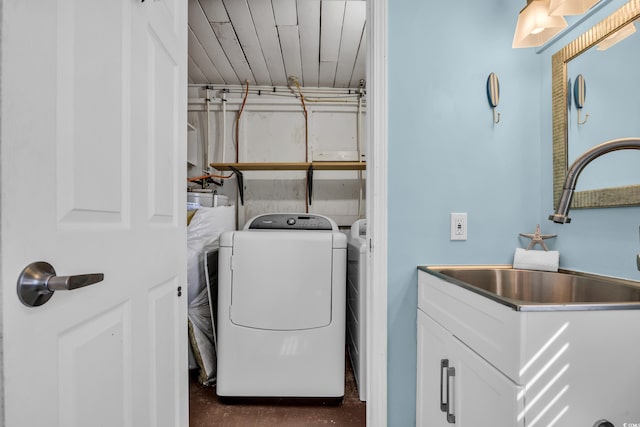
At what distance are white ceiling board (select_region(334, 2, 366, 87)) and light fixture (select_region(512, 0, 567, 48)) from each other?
1.04 metres

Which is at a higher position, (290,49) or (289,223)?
(290,49)

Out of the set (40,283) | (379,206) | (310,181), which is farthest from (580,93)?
(310,181)

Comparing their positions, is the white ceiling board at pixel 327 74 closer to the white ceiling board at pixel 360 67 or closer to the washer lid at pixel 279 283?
the white ceiling board at pixel 360 67

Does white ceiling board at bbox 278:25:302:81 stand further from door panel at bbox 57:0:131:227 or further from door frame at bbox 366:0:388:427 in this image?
door panel at bbox 57:0:131:227

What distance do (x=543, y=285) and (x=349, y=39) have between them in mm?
1907

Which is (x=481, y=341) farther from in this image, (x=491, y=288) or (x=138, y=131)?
(x=138, y=131)

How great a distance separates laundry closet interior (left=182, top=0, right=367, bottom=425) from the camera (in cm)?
183

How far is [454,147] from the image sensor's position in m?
1.33

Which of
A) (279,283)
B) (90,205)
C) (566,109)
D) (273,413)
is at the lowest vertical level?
(273,413)

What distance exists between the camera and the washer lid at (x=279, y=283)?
72.0 inches

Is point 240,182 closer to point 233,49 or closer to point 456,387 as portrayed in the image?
point 233,49

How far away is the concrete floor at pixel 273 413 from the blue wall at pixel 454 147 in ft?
1.78

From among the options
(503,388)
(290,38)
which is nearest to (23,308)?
(503,388)

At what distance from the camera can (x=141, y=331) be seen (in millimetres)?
898
